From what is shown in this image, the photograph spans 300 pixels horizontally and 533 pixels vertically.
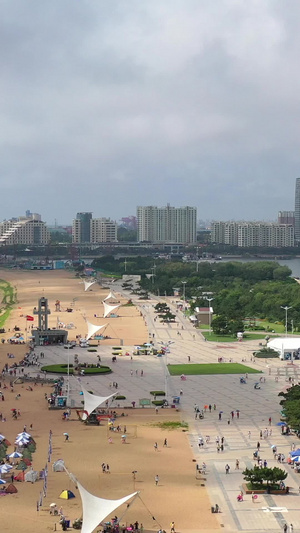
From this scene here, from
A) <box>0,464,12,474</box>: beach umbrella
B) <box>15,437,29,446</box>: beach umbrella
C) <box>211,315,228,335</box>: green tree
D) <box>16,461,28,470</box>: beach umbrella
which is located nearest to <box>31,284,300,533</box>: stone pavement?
<box>211,315,228,335</box>: green tree

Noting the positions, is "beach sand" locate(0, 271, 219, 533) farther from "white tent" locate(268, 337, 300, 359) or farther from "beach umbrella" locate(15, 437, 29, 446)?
"white tent" locate(268, 337, 300, 359)

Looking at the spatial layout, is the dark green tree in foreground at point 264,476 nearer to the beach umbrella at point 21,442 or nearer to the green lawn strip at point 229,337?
the beach umbrella at point 21,442

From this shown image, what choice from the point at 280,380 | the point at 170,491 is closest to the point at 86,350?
the point at 280,380

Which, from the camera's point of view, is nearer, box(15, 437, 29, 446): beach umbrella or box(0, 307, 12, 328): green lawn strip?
box(15, 437, 29, 446): beach umbrella

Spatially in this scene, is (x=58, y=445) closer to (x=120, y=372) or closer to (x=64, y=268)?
(x=120, y=372)

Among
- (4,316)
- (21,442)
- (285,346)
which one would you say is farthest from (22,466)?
(4,316)

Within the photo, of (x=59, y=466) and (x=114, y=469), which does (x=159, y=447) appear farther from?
(x=59, y=466)
